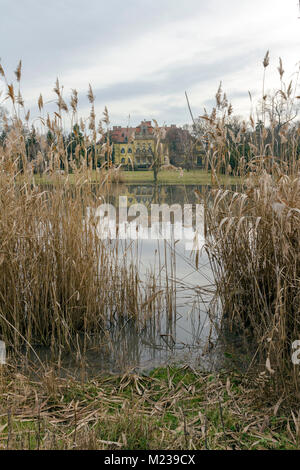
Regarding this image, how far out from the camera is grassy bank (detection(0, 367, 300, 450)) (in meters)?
1.51

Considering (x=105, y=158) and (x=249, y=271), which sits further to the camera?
(x=105, y=158)

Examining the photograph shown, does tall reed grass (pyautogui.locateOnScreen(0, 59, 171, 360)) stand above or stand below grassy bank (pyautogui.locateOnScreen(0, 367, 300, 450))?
above

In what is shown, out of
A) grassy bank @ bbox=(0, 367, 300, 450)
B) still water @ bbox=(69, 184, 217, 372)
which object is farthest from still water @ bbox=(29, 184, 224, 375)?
grassy bank @ bbox=(0, 367, 300, 450)

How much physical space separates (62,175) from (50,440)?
5.38 feet

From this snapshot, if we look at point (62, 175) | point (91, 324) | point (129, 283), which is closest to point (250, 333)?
point (129, 283)

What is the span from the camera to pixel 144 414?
69.7 inches

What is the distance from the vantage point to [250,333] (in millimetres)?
2535

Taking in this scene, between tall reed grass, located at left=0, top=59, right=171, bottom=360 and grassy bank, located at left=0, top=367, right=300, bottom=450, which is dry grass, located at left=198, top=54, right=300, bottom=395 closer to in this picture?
grassy bank, located at left=0, top=367, right=300, bottom=450

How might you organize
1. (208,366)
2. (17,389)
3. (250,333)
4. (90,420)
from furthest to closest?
(250,333) → (208,366) → (17,389) → (90,420)

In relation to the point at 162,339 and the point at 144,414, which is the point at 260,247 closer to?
the point at 162,339

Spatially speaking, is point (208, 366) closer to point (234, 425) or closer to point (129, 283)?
point (234, 425)

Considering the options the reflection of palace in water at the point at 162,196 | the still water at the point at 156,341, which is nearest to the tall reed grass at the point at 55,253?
the still water at the point at 156,341

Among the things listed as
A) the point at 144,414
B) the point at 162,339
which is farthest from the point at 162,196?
the point at 144,414

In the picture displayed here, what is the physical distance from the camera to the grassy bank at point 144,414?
1.51m
